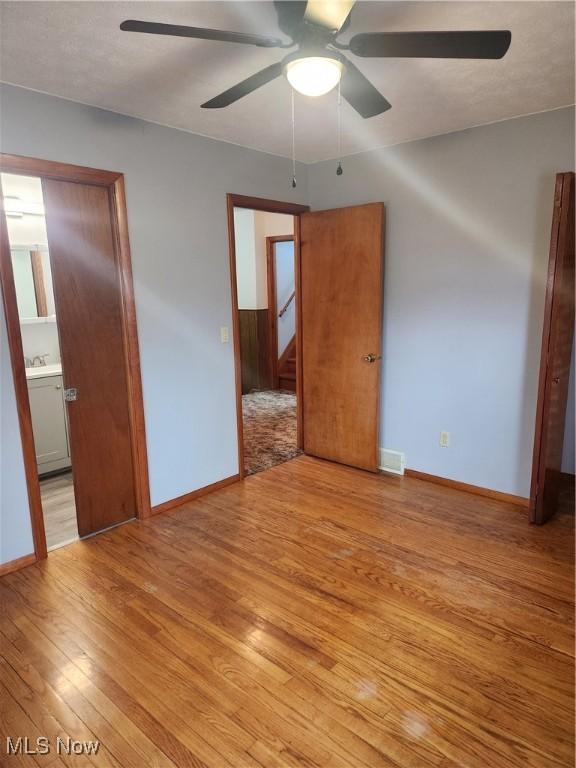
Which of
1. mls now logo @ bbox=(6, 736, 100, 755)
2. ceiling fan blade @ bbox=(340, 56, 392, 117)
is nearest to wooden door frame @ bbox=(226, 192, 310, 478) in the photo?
ceiling fan blade @ bbox=(340, 56, 392, 117)

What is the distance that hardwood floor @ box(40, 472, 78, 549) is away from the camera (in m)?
2.88

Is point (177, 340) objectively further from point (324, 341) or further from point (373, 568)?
point (373, 568)

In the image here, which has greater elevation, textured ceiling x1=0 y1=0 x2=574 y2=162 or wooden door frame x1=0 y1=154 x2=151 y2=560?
textured ceiling x1=0 y1=0 x2=574 y2=162

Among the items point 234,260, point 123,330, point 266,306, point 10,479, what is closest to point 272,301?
point 266,306

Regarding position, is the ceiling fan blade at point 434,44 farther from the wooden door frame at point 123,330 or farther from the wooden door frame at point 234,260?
the wooden door frame at point 234,260

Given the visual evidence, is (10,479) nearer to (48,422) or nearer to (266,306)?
(48,422)

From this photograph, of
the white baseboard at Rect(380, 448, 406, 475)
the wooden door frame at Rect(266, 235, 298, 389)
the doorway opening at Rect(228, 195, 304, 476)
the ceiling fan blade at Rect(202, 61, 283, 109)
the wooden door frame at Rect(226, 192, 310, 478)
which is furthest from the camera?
the wooden door frame at Rect(266, 235, 298, 389)

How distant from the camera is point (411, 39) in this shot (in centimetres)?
146

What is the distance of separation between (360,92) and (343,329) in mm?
2074

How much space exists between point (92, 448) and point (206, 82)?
2111mm

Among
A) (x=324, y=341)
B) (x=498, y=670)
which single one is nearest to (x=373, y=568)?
(x=498, y=670)

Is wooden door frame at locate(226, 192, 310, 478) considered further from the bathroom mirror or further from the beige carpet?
the bathroom mirror

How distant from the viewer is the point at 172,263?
3062 mm

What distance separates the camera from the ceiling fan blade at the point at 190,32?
4.54 ft
